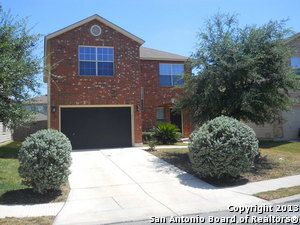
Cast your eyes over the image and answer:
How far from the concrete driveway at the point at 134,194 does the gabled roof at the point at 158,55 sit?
9.83m

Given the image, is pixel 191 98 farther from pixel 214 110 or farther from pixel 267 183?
pixel 267 183

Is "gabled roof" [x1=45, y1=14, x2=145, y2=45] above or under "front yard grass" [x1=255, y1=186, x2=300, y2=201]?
above

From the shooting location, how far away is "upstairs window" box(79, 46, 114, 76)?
53.2 ft

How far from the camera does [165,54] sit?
21.9 metres

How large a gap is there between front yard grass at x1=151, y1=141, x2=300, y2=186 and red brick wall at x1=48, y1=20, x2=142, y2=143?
375cm

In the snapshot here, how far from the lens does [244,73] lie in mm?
11875

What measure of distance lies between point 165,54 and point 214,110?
1009 centimetres

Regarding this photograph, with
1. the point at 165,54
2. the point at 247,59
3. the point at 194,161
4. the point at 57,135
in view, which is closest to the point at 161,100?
the point at 165,54

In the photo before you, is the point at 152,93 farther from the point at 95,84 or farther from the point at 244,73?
the point at 244,73

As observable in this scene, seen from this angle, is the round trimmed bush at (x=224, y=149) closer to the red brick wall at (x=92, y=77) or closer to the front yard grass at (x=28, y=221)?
the front yard grass at (x=28, y=221)

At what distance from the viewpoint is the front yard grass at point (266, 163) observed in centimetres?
982

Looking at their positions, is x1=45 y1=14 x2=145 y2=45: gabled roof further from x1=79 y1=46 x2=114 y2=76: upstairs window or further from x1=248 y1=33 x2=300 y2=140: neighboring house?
x1=248 y1=33 x2=300 y2=140: neighboring house

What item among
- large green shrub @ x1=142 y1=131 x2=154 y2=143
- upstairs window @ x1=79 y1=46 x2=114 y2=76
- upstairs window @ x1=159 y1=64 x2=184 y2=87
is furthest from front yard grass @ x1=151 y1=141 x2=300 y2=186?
upstairs window @ x1=159 y1=64 x2=184 y2=87

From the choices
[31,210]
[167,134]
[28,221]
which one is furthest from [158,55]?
[28,221]
